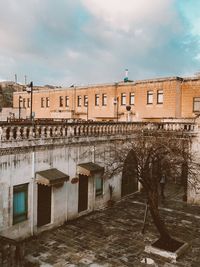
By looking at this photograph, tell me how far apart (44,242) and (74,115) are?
101 feet

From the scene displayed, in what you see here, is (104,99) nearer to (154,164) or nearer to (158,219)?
(154,164)

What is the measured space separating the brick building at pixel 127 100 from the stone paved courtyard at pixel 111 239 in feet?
49.5

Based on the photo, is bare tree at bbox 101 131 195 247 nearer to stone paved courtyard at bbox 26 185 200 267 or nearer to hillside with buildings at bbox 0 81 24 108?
stone paved courtyard at bbox 26 185 200 267

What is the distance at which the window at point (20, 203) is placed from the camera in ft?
40.8

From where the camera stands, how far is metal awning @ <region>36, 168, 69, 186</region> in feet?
42.1

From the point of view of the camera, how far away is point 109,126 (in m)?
17.8

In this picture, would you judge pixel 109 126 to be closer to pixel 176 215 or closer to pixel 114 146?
pixel 114 146

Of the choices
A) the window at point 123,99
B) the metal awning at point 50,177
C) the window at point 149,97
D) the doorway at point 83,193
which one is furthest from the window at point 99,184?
the window at point 123,99

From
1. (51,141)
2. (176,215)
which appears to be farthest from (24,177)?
(176,215)

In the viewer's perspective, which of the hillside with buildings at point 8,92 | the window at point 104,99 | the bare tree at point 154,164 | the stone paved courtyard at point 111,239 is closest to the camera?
the stone paved courtyard at point 111,239

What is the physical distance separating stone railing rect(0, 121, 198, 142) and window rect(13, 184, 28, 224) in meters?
2.14

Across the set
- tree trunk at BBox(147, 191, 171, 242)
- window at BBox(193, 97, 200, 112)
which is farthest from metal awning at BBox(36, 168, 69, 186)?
window at BBox(193, 97, 200, 112)

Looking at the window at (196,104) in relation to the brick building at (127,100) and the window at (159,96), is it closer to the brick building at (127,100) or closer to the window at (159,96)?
the brick building at (127,100)

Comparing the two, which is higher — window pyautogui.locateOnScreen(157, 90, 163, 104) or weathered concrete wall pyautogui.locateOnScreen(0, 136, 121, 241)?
window pyautogui.locateOnScreen(157, 90, 163, 104)
